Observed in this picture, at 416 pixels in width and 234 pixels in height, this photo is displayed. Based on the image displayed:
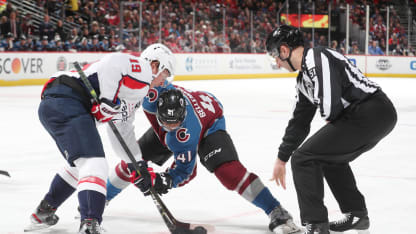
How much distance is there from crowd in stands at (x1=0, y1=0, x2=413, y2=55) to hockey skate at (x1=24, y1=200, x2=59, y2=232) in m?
11.3

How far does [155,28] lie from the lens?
17328 millimetres

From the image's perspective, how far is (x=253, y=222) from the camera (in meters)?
3.51

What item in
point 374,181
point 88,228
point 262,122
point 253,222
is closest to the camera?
point 88,228

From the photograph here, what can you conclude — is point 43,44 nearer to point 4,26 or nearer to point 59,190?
point 4,26

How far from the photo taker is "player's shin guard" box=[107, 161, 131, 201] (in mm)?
3615

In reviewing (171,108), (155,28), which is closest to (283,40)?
(171,108)

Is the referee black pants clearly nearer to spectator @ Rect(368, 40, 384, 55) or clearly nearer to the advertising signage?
the advertising signage

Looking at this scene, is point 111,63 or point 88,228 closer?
point 88,228

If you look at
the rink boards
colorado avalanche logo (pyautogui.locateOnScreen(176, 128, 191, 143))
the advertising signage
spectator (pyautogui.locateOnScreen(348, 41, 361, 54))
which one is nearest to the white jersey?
colorado avalanche logo (pyautogui.locateOnScreen(176, 128, 191, 143))

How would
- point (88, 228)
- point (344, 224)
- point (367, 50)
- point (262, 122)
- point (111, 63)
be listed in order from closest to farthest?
point (88, 228)
point (111, 63)
point (344, 224)
point (262, 122)
point (367, 50)

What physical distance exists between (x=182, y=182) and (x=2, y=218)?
1005 millimetres

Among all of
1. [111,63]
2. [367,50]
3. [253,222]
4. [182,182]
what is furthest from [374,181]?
[367,50]

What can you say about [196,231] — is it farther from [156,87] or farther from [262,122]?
[262,122]

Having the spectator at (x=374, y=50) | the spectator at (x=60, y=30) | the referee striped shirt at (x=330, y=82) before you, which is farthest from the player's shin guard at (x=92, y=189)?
the spectator at (x=374, y=50)
